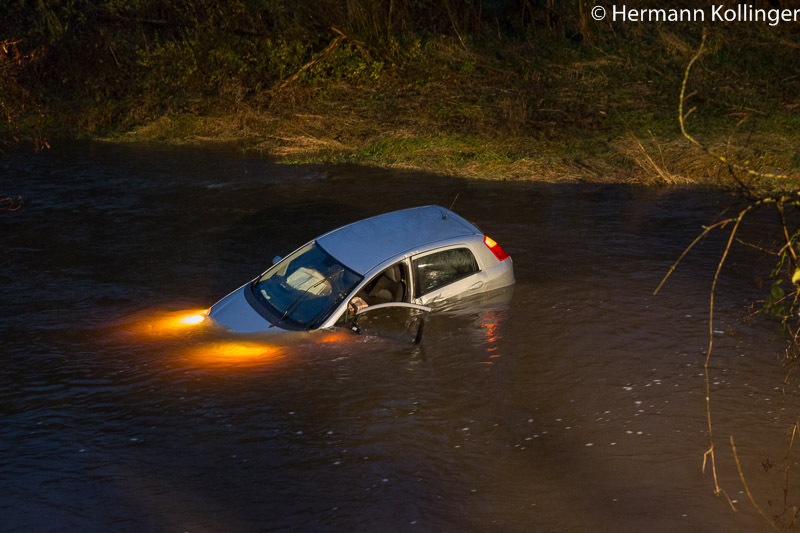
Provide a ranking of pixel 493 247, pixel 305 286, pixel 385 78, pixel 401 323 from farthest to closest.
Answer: pixel 385 78 → pixel 493 247 → pixel 401 323 → pixel 305 286

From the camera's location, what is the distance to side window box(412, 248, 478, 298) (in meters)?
9.53

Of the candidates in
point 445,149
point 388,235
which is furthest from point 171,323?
point 445,149

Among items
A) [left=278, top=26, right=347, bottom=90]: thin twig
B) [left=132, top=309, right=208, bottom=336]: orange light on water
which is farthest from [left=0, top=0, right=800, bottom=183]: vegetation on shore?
[left=132, top=309, right=208, bottom=336]: orange light on water

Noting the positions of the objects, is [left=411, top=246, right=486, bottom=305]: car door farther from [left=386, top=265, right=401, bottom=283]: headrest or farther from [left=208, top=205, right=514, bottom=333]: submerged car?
[left=386, top=265, right=401, bottom=283]: headrest

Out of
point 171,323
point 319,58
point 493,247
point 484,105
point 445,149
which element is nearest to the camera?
point 171,323

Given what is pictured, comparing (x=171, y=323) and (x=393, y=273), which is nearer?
(x=393, y=273)

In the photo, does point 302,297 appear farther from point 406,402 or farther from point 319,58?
point 319,58

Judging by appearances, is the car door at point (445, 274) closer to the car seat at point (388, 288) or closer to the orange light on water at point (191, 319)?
the car seat at point (388, 288)

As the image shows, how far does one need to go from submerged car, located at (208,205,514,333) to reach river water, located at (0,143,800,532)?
0.34 m

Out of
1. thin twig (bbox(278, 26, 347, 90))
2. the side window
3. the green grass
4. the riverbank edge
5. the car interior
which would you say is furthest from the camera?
thin twig (bbox(278, 26, 347, 90))

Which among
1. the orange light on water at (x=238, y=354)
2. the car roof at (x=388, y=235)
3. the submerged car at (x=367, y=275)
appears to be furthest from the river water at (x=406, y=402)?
the car roof at (x=388, y=235)

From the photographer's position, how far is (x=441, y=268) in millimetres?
9797

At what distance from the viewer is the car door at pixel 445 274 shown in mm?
9539

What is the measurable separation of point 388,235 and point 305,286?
119 centimetres
